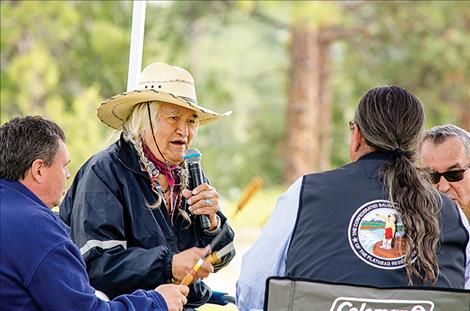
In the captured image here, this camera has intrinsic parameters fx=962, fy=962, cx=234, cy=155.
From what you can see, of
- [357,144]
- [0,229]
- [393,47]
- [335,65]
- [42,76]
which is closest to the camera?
[0,229]

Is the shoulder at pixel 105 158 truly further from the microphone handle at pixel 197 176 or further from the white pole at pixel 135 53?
the white pole at pixel 135 53

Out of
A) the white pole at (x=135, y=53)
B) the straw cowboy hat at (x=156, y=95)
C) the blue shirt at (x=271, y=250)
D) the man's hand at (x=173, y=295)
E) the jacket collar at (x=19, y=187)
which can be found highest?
the white pole at (x=135, y=53)

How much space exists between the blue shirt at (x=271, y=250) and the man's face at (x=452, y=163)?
95 centimetres

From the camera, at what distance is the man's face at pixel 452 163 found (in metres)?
3.41

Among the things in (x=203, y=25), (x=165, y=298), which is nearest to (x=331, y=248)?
(x=165, y=298)

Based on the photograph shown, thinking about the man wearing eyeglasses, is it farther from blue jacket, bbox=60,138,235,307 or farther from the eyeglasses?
blue jacket, bbox=60,138,235,307

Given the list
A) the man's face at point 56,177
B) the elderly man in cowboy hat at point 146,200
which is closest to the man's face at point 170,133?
the elderly man in cowboy hat at point 146,200

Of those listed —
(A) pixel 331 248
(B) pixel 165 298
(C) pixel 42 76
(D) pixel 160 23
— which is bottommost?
(B) pixel 165 298

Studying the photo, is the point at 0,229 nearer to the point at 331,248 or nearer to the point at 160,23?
the point at 331,248

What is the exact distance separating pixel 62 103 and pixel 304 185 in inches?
371

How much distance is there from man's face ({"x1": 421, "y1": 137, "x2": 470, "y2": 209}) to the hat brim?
0.83 meters

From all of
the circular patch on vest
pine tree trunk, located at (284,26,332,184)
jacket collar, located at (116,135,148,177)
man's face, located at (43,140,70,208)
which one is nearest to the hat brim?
jacket collar, located at (116,135,148,177)

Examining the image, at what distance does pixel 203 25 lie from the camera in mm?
21453

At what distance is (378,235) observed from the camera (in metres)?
2.55
